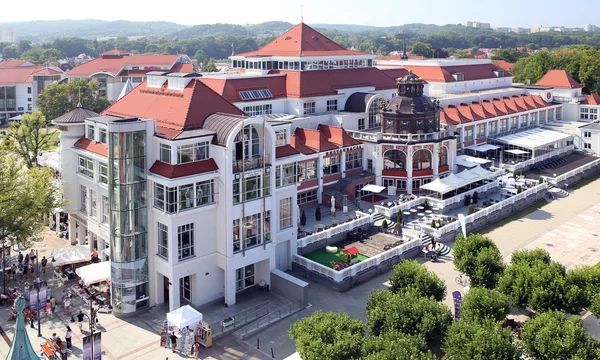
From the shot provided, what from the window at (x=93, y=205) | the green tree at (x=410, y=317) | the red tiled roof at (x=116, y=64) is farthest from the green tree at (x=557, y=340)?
the red tiled roof at (x=116, y=64)

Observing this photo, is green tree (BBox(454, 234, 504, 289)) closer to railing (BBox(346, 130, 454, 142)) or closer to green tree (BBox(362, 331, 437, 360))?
green tree (BBox(362, 331, 437, 360))

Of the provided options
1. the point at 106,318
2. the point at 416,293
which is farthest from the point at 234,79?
the point at 416,293

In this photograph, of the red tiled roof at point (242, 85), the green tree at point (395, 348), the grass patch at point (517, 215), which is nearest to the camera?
the green tree at point (395, 348)

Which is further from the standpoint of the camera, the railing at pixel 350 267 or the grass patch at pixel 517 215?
the grass patch at pixel 517 215

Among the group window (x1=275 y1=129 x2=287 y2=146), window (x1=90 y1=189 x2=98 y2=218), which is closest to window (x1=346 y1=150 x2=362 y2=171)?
Result: window (x1=275 y1=129 x2=287 y2=146)

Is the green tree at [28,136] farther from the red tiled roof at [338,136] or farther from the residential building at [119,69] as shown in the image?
the residential building at [119,69]

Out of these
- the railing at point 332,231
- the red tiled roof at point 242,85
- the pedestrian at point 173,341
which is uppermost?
the red tiled roof at point 242,85

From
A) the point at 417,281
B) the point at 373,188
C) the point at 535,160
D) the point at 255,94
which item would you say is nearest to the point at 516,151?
the point at 535,160

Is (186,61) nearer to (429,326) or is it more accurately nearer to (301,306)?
(301,306)
